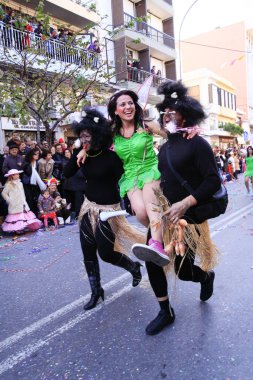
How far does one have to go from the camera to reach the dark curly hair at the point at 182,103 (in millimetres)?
2562

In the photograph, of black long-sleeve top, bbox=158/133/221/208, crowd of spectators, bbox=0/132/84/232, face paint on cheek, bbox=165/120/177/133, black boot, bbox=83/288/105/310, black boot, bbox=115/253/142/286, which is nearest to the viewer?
black long-sleeve top, bbox=158/133/221/208

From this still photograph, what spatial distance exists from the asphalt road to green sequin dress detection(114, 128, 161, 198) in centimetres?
113

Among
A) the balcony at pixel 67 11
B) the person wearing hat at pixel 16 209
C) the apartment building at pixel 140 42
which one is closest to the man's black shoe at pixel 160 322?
the person wearing hat at pixel 16 209

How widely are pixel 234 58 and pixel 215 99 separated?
14.4m

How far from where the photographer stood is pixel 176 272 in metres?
2.78

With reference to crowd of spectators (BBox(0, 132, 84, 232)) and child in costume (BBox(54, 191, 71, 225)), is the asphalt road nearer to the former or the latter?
child in costume (BBox(54, 191, 71, 225))

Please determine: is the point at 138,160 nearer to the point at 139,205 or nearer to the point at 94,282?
the point at 139,205

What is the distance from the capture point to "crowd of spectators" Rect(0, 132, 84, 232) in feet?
26.3

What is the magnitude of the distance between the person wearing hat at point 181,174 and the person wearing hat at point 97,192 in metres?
0.61

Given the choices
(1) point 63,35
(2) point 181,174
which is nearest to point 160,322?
(2) point 181,174

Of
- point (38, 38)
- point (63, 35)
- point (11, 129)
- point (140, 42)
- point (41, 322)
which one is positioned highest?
point (140, 42)

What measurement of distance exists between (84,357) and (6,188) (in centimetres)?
570

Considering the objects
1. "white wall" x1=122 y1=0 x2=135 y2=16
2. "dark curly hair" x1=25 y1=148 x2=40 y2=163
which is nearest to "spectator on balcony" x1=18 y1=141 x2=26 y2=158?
"dark curly hair" x1=25 y1=148 x2=40 y2=163

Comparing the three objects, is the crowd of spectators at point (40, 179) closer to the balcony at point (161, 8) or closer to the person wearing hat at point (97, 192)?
the person wearing hat at point (97, 192)
